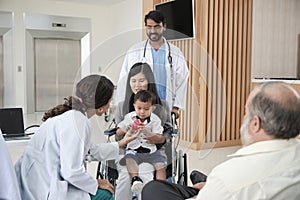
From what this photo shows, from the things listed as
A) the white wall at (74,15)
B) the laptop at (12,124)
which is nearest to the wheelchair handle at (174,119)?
the laptop at (12,124)

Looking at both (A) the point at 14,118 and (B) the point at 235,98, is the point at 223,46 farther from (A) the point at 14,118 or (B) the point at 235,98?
(A) the point at 14,118

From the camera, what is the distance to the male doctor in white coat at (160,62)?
226cm

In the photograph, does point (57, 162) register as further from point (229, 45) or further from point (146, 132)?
point (229, 45)

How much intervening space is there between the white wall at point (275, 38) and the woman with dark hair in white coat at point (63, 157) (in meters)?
4.62

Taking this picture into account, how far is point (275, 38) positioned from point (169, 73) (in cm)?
460

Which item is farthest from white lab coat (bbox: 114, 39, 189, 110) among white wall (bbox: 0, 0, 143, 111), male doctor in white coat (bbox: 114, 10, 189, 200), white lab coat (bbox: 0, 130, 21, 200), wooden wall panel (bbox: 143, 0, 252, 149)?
white wall (bbox: 0, 0, 143, 111)

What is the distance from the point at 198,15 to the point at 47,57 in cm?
497

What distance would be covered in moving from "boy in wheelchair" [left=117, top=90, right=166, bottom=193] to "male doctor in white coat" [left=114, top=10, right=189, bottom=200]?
4cm

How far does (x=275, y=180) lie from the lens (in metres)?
1.23

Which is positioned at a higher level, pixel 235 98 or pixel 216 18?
pixel 216 18

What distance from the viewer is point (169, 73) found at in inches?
92.1

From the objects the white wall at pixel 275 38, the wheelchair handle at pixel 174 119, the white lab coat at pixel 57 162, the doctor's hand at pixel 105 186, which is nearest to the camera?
the white lab coat at pixel 57 162

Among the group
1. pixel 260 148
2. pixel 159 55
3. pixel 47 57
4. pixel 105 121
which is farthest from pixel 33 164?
pixel 47 57

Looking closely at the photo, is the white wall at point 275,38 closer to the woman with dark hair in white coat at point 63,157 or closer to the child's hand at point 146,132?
the child's hand at point 146,132
